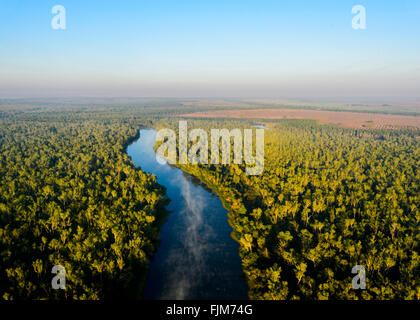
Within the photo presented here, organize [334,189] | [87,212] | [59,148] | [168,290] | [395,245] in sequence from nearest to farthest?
[168,290] → [395,245] → [87,212] → [334,189] → [59,148]

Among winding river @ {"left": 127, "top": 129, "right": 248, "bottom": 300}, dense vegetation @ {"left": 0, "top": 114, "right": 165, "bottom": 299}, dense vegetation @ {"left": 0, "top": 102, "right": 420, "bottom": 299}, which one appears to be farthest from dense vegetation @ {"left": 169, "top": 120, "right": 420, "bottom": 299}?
dense vegetation @ {"left": 0, "top": 114, "right": 165, "bottom": 299}

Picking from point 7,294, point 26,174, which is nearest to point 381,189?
point 7,294

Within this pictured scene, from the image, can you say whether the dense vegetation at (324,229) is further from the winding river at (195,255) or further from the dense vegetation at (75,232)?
the dense vegetation at (75,232)

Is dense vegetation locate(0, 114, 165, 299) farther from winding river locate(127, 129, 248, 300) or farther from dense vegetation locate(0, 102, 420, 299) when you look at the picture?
winding river locate(127, 129, 248, 300)

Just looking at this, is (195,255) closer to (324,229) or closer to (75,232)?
(75,232)

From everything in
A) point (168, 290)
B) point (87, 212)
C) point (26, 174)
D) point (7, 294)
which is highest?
point (26, 174)

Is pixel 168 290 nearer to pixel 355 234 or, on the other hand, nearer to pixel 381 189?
pixel 355 234
